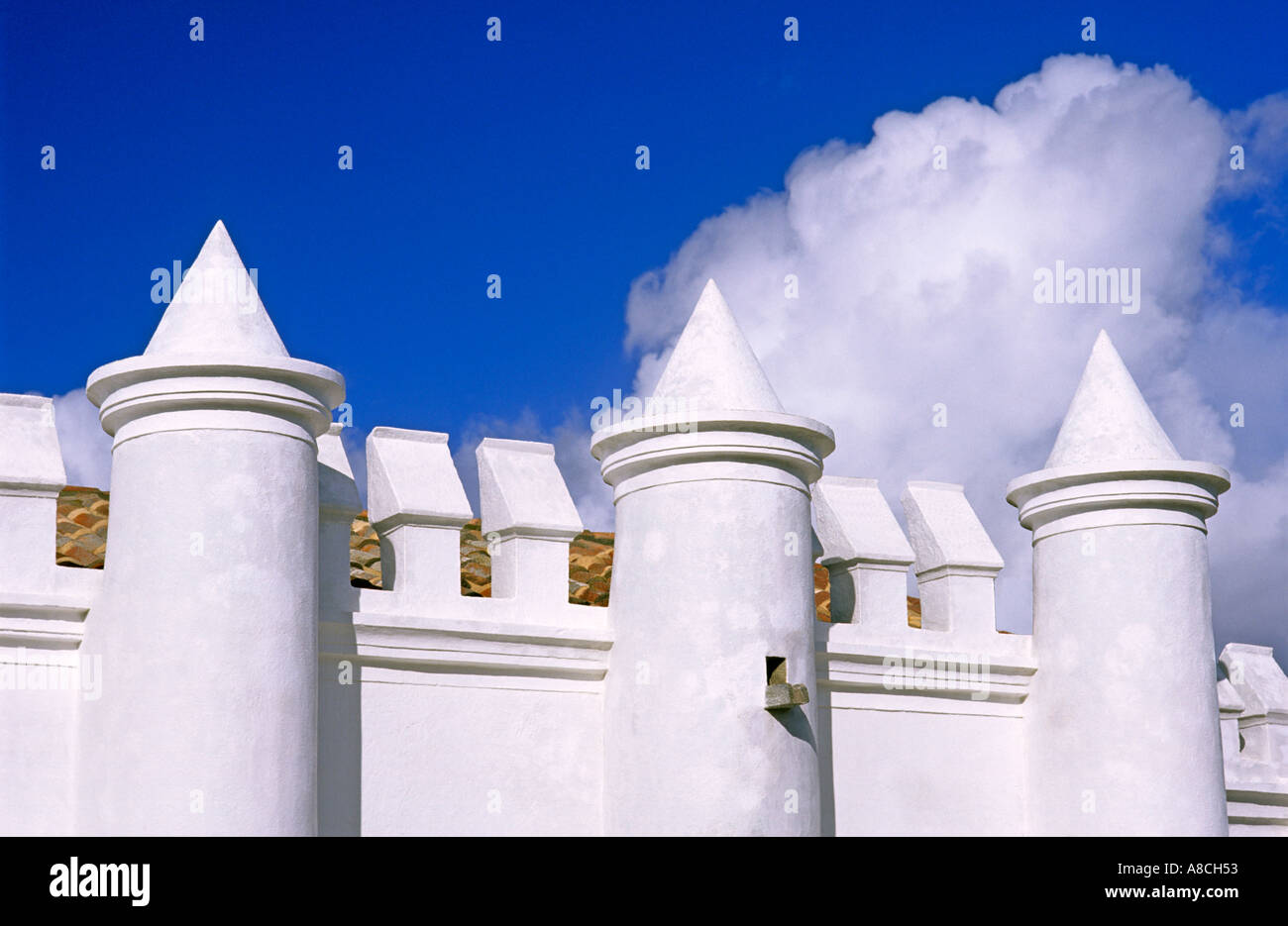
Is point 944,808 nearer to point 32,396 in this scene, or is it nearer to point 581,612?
point 581,612

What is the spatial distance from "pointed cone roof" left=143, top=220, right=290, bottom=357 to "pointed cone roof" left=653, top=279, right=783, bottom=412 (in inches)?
121

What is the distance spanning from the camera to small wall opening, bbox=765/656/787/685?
12641 millimetres

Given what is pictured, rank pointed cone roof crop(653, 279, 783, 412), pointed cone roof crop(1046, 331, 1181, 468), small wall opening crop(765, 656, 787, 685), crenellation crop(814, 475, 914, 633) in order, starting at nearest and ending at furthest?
small wall opening crop(765, 656, 787, 685) → pointed cone roof crop(653, 279, 783, 412) → crenellation crop(814, 475, 914, 633) → pointed cone roof crop(1046, 331, 1181, 468)

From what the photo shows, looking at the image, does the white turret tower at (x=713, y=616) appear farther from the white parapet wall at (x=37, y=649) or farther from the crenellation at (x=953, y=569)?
the white parapet wall at (x=37, y=649)

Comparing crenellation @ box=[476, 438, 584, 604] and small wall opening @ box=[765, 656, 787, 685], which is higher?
crenellation @ box=[476, 438, 584, 604]

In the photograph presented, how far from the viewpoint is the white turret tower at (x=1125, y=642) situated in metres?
14.0

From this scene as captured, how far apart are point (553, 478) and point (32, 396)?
374 cm

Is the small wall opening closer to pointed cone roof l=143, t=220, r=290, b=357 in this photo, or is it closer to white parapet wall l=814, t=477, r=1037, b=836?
white parapet wall l=814, t=477, r=1037, b=836

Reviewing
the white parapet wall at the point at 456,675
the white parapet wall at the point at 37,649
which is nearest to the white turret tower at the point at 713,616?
the white parapet wall at the point at 456,675

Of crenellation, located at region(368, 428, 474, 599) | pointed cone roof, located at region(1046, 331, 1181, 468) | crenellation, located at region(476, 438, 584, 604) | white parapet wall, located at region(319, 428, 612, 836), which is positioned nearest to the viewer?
white parapet wall, located at region(319, 428, 612, 836)

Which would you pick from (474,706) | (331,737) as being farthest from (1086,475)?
(331,737)

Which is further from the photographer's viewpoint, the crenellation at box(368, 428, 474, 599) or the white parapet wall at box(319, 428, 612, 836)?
the crenellation at box(368, 428, 474, 599)

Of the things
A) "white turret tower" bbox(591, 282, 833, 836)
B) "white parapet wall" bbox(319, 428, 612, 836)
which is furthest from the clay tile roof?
"white turret tower" bbox(591, 282, 833, 836)
